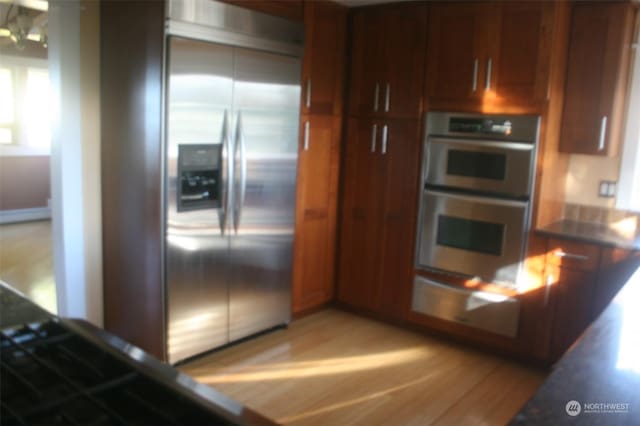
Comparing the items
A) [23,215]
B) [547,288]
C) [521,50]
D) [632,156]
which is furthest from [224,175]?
[23,215]

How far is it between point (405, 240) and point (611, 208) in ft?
4.35

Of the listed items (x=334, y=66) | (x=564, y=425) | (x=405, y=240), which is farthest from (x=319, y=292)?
(x=564, y=425)

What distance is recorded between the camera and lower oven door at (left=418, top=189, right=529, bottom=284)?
134 inches

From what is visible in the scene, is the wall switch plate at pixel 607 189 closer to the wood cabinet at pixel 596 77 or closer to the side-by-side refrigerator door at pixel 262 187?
the wood cabinet at pixel 596 77

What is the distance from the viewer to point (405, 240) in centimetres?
387

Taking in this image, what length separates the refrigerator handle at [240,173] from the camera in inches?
128

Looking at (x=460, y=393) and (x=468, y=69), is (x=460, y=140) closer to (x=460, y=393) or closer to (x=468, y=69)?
(x=468, y=69)

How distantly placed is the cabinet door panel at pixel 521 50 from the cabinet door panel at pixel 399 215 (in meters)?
0.64

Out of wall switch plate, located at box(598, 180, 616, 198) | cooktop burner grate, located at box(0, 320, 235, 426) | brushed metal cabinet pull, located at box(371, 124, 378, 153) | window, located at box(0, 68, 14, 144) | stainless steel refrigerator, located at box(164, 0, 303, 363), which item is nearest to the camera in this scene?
cooktop burner grate, located at box(0, 320, 235, 426)

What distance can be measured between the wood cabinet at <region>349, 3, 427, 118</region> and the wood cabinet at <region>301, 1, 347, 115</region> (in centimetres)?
10

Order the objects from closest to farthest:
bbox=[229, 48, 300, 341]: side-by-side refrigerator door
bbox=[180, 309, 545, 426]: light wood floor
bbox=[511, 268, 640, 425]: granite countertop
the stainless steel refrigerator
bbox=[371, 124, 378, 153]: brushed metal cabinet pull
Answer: bbox=[511, 268, 640, 425]: granite countertop < bbox=[180, 309, 545, 426]: light wood floor < the stainless steel refrigerator < bbox=[229, 48, 300, 341]: side-by-side refrigerator door < bbox=[371, 124, 378, 153]: brushed metal cabinet pull

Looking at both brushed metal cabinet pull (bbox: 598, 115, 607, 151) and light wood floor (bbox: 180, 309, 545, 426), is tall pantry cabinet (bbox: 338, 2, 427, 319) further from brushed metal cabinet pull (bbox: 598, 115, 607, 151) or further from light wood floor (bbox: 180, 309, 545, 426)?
brushed metal cabinet pull (bbox: 598, 115, 607, 151)

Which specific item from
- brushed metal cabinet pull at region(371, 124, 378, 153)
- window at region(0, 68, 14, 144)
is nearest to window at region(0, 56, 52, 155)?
window at region(0, 68, 14, 144)

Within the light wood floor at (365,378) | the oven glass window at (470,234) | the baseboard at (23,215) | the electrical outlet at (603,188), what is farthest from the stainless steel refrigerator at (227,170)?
the baseboard at (23,215)
